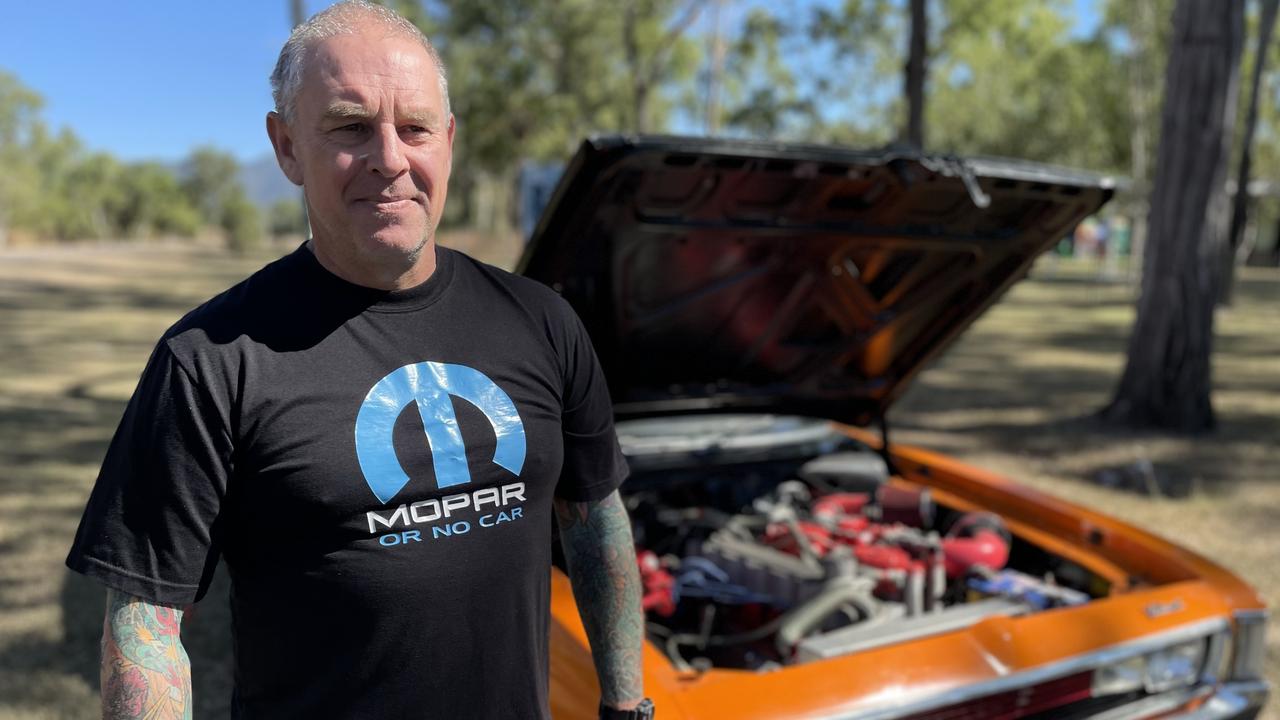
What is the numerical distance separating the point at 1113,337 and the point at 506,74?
1991cm

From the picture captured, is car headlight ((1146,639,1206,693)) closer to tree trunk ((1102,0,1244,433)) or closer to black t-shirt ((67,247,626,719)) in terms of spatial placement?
black t-shirt ((67,247,626,719))

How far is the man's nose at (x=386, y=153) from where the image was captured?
4.27 feet

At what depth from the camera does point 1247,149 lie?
1612 cm

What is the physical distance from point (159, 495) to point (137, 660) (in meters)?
0.22

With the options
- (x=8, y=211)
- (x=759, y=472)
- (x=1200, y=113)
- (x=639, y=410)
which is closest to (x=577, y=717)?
(x=639, y=410)

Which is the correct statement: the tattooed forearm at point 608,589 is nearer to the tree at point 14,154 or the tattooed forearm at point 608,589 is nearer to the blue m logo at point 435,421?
the blue m logo at point 435,421

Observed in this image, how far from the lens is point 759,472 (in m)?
3.52

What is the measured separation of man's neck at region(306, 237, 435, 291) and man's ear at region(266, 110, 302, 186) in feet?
0.33

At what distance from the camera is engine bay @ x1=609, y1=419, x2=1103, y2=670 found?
2.60 meters

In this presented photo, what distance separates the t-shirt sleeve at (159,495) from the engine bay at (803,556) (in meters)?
1.47

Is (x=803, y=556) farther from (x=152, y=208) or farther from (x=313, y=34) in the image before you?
(x=152, y=208)

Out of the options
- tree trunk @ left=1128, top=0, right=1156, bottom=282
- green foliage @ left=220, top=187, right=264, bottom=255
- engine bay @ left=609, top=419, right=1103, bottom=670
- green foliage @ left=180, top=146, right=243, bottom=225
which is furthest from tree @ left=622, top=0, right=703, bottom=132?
green foliage @ left=180, top=146, right=243, bottom=225

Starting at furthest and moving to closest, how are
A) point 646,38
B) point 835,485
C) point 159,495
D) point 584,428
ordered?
point 646,38 → point 835,485 → point 584,428 → point 159,495

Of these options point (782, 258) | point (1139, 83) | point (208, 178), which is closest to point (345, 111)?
point (782, 258)
